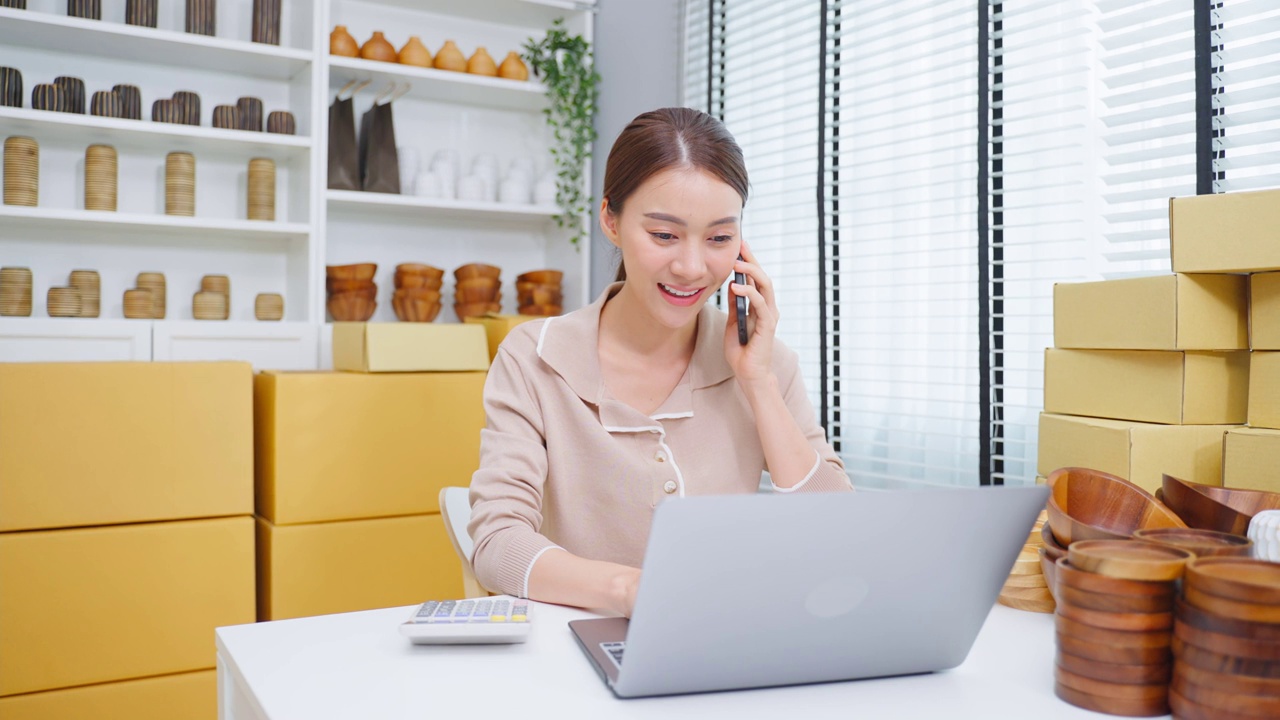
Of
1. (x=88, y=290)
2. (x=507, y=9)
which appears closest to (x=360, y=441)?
(x=88, y=290)

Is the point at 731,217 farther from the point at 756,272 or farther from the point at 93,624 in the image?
the point at 93,624

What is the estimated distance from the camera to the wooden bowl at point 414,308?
2.97 m

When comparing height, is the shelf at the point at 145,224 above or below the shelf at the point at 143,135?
below

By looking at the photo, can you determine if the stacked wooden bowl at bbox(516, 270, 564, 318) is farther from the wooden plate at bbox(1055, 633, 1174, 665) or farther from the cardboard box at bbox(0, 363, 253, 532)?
the wooden plate at bbox(1055, 633, 1174, 665)

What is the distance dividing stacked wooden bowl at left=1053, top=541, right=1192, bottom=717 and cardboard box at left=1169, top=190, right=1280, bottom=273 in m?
0.66

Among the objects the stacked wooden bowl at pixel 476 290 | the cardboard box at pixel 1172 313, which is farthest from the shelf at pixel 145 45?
the cardboard box at pixel 1172 313

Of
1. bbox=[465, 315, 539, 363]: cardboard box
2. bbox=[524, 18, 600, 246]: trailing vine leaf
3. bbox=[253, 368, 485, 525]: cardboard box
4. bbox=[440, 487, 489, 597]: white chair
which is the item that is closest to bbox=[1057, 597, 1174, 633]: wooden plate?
bbox=[440, 487, 489, 597]: white chair

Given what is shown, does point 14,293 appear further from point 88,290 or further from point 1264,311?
point 1264,311

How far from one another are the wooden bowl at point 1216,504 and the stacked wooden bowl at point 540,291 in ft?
7.44

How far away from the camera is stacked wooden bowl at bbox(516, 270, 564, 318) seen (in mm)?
3148

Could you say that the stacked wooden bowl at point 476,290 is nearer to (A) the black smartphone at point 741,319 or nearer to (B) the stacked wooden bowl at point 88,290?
(B) the stacked wooden bowl at point 88,290

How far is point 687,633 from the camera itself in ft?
2.34

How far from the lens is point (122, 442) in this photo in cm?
215

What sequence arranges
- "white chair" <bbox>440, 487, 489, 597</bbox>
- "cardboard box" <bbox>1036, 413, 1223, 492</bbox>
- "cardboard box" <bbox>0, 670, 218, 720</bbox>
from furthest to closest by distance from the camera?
"cardboard box" <bbox>0, 670, 218, 720</bbox>, "white chair" <bbox>440, 487, 489, 597</bbox>, "cardboard box" <bbox>1036, 413, 1223, 492</bbox>
